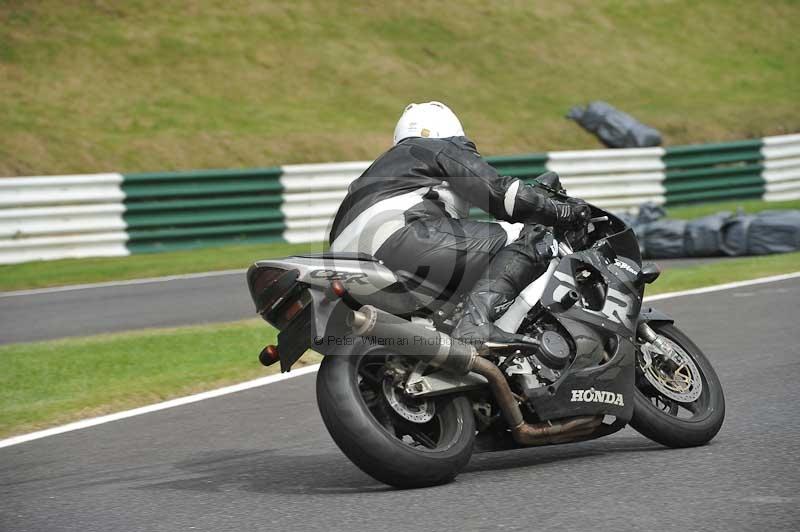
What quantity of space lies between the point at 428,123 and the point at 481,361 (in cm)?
114

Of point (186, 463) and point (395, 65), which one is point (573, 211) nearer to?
point (186, 463)

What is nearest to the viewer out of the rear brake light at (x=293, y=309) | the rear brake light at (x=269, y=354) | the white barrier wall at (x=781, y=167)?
the rear brake light at (x=293, y=309)

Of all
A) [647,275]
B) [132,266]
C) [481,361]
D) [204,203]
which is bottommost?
[132,266]

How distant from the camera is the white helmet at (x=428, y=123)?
553 cm

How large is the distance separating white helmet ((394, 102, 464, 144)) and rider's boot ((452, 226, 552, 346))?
0.58m

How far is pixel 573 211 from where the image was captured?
5.58 metres

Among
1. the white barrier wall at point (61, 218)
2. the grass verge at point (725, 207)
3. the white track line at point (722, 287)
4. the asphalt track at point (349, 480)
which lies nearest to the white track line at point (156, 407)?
the asphalt track at point (349, 480)

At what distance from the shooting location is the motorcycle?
4844 millimetres

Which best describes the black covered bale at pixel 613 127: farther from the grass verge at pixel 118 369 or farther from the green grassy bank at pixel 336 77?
A: the grass verge at pixel 118 369

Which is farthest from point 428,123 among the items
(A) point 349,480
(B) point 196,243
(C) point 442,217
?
(B) point 196,243

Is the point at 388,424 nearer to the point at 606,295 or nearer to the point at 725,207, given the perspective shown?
the point at 606,295

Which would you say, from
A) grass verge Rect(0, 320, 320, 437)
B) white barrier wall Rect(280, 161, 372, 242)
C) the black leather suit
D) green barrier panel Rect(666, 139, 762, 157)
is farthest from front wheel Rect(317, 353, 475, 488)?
green barrier panel Rect(666, 139, 762, 157)

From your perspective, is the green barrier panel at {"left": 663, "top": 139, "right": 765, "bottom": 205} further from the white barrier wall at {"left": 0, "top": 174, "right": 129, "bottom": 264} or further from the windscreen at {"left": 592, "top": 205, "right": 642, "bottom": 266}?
the windscreen at {"left": 592, "top": 205, "right": 642, "bottom": 266}

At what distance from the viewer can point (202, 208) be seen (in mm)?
16812
